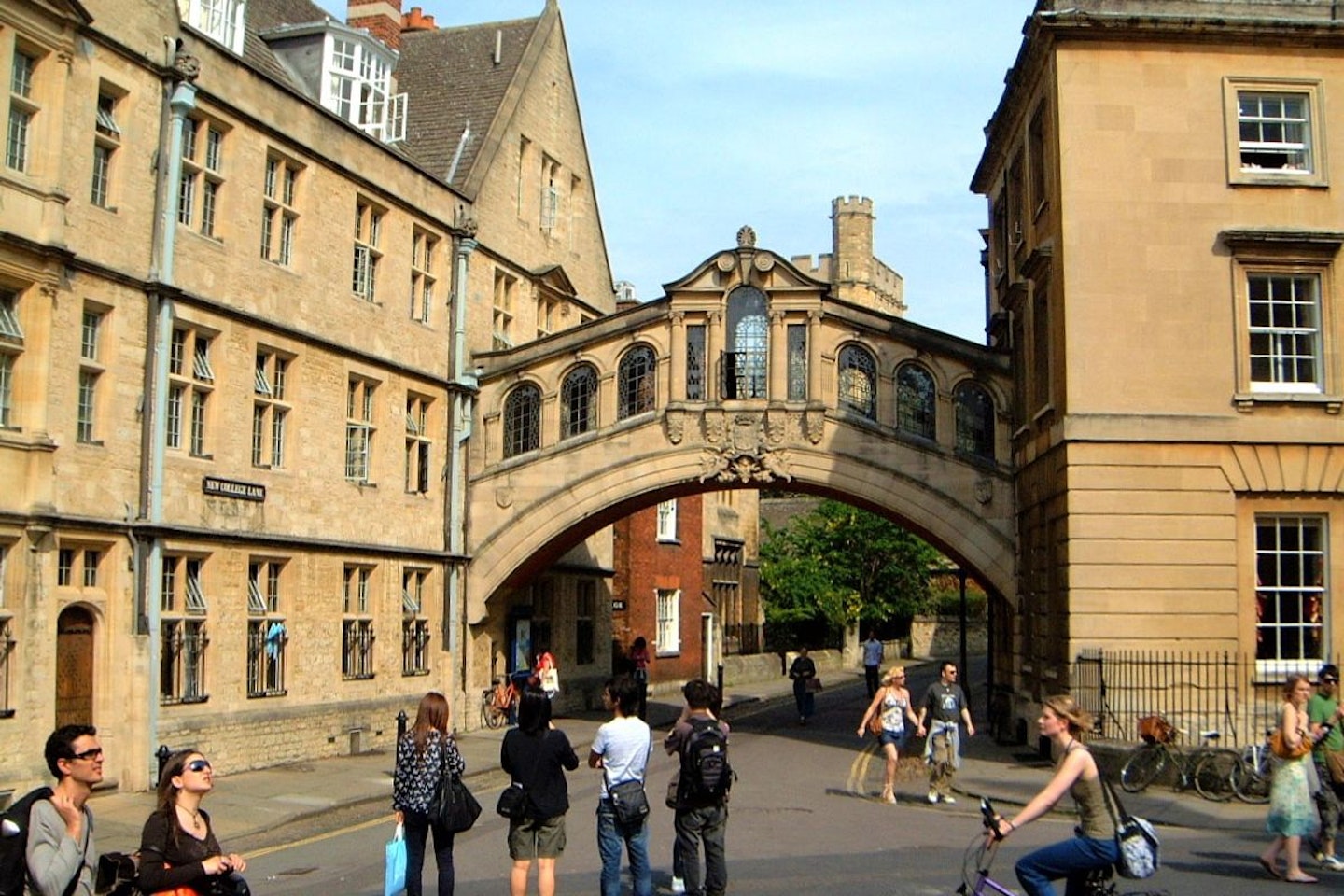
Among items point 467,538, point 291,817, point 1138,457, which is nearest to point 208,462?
point 291,817

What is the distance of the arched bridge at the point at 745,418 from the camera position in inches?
1021

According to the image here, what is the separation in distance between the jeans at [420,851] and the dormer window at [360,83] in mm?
17608

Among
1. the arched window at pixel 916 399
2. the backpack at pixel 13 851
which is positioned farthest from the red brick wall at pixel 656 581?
the backpack at pixel 13 851

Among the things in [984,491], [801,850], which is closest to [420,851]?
[801,850]

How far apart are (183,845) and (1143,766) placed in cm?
1446

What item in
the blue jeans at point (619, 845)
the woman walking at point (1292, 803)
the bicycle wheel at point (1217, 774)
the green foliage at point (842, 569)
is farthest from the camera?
the green foliage at point (842, 569)

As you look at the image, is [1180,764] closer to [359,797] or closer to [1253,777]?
[1253,777]

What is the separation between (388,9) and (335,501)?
11.4 m

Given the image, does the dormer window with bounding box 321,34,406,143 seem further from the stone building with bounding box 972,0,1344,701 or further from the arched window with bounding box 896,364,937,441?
the stone building with bounding box 972,0,1344,701

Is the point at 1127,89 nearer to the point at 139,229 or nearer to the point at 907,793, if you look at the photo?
the point at 907,793

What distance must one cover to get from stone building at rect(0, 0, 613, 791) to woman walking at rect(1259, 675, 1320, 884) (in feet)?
42.1

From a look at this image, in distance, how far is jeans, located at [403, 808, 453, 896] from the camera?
1004 cm

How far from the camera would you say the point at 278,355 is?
22312 millimetres

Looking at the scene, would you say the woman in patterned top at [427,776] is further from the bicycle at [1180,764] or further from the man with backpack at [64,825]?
the bicycle at [1180,764]
